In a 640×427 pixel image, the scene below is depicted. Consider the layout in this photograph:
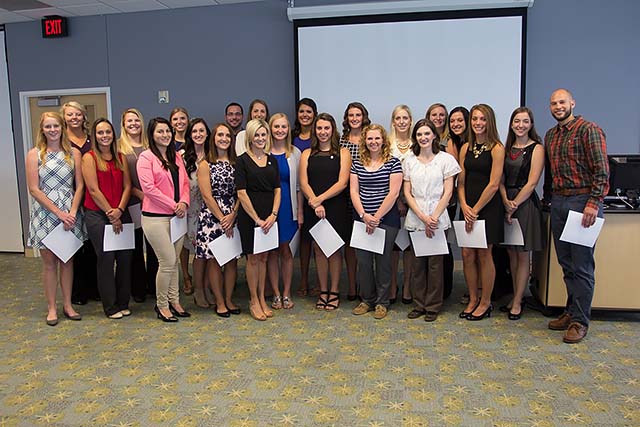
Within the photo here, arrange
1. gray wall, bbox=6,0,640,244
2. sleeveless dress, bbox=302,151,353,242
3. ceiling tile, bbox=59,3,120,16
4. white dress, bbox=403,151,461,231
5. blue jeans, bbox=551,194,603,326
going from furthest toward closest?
ceiling tile, bbox=59,3,120,16, gray wall, bbox=6,0,640,244, sleeveless dress, bbox=302,151,353,242, white dress, bbox=403,151,461,231, blue jeans, bbox=551,194,603,326

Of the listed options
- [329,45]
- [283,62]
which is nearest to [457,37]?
[329,45]

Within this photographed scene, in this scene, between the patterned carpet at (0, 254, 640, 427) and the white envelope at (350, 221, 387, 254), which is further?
the white envelope at (350, 221, 387, 254)

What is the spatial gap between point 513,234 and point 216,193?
207 centimetres

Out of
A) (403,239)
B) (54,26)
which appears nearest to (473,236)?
(403,239)

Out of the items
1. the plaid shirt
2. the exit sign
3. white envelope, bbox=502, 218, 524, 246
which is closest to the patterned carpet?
white envelope, bbox=502, 218, 524, 246

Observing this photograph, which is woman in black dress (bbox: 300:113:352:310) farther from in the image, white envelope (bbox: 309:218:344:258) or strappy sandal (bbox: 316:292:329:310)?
strappy sandal (bbox: 316:292:329:310)

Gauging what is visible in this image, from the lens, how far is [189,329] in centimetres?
348

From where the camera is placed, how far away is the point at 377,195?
3.52m

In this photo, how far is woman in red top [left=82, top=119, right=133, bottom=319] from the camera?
3.49 metres

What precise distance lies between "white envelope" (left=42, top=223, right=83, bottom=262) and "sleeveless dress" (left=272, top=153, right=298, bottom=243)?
1473 mm

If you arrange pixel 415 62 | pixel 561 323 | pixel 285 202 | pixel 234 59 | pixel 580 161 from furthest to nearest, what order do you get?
pixel 234 59
pixel 415 62
pixel 285 202
pixel 561 323
pixel 580 161

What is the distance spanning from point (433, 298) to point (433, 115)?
55.4 inches

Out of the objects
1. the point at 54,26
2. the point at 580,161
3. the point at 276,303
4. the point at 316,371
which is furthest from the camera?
the point at 54,26

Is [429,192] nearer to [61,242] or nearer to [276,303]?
[276,303]
